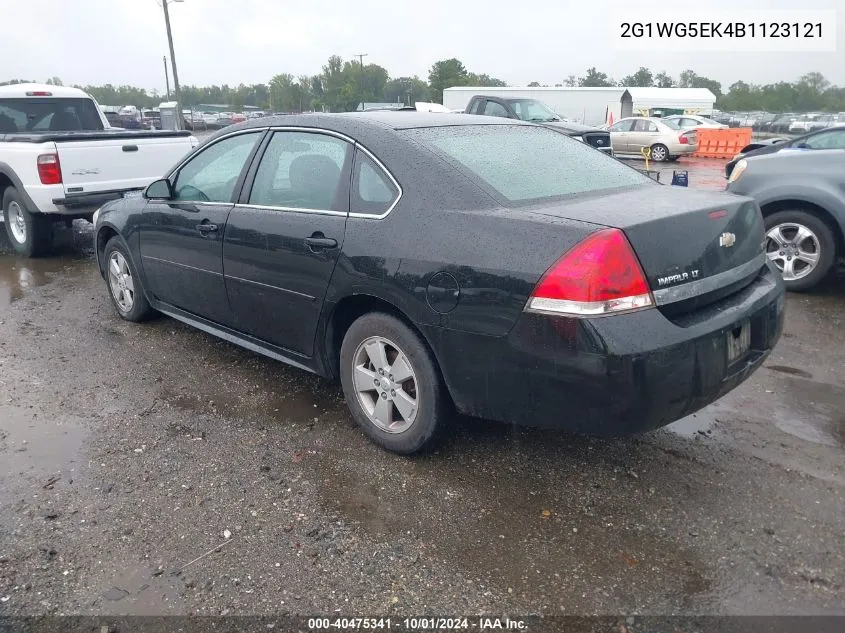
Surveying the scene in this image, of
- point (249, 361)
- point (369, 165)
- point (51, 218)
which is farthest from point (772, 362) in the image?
point (51, 218)

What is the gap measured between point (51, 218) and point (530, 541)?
740cm

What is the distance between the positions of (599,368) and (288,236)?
187 cm

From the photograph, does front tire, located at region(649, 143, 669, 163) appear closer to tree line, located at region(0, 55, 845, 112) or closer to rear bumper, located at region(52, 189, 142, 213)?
rear bumper, located at region(52, 189, 142, 213)

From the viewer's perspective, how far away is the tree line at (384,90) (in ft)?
218

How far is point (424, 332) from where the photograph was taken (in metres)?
3.12

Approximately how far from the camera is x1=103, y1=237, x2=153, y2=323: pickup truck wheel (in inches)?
213

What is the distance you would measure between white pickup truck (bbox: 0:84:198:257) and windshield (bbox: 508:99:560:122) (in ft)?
24.8

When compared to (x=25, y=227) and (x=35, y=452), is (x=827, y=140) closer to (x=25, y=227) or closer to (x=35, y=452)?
(x=35, y=452)

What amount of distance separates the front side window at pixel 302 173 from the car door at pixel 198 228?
0.73ft

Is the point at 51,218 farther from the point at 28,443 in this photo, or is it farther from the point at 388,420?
the point at 388,420

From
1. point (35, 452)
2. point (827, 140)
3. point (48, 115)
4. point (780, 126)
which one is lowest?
point (35, 452)

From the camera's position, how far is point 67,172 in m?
7.36

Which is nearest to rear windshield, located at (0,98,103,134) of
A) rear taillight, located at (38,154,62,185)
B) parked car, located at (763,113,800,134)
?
rear taillight, located at (38,154,62,185)

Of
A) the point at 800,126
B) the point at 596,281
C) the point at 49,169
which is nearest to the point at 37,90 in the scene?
the point at 49,169
